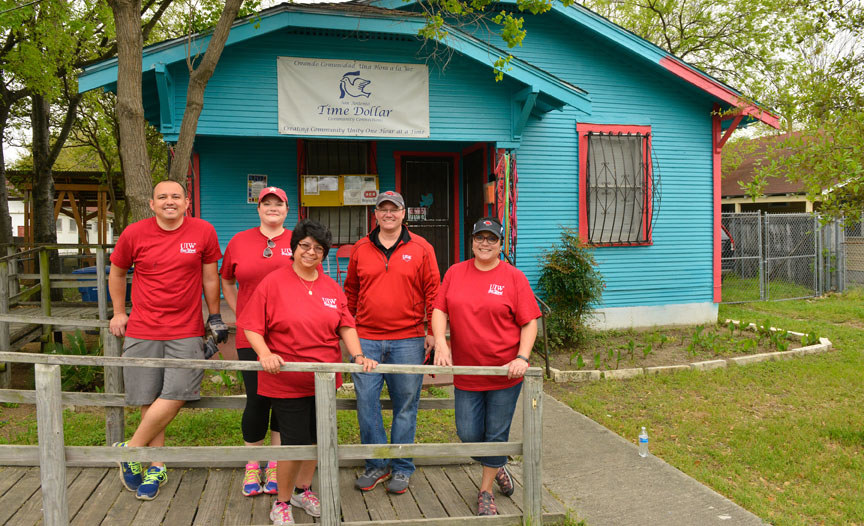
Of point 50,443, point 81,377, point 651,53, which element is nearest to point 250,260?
point 50,443

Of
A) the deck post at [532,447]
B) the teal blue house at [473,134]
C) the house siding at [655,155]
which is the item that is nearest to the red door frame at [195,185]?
the teal blue house at [473,134]

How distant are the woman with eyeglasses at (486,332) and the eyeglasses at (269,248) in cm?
111

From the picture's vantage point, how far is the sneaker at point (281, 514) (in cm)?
346

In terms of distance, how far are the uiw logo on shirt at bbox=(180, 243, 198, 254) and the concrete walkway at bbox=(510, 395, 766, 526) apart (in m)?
3.02

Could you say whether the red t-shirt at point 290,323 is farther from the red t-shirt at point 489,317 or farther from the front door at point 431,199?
the front door at point 431,199

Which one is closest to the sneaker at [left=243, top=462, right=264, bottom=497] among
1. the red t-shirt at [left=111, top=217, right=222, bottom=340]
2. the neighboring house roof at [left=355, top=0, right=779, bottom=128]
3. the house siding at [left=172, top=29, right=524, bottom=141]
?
the red t-shirt at [left=111, top=217, right=222, bottom=340]

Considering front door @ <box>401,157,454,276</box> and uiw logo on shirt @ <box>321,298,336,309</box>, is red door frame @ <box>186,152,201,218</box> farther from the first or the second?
uiw logo on shirt @ <box>321,298,336,309</box>

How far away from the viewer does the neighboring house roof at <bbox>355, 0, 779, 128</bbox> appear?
9500mm

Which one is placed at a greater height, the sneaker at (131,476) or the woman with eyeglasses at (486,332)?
the woman with eyeglasses at (486,332)

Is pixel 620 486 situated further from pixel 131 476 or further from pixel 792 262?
pixel 792 262

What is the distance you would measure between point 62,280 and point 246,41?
3.92 m

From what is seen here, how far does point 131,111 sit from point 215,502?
140 inches

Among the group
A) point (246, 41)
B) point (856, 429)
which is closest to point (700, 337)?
point (856, 429)

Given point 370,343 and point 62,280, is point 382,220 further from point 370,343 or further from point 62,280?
point 62,280
